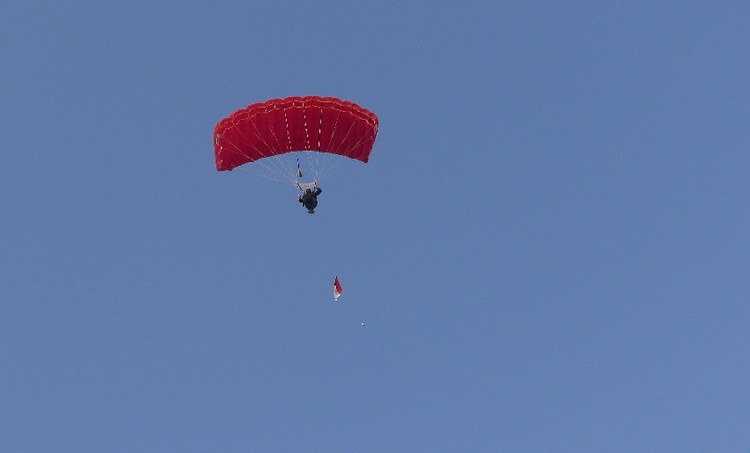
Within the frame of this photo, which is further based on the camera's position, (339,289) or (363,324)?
(339,289)

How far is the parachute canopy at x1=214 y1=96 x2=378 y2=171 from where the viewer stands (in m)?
53.5

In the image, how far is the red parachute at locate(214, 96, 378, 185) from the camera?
175 ft

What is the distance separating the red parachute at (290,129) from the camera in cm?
5347

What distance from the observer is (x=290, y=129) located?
5422cm

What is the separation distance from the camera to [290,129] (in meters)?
54.2

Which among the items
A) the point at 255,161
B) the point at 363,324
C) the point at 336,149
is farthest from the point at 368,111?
the point at 363,324

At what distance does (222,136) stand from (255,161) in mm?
2245

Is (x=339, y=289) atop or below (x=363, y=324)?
atop

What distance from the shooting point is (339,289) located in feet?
186

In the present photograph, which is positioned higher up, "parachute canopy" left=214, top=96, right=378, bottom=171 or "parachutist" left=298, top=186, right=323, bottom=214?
"parachute canopy" left=214, top=96, right=378, bottom=171

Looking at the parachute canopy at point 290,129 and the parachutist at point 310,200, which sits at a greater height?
the parachute canopy at point 290,129

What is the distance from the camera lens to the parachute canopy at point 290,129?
53.5 meters

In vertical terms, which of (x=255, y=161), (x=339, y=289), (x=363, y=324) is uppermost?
(x=255, y=161)

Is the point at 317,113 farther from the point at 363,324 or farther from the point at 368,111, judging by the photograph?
the point at 363,324
